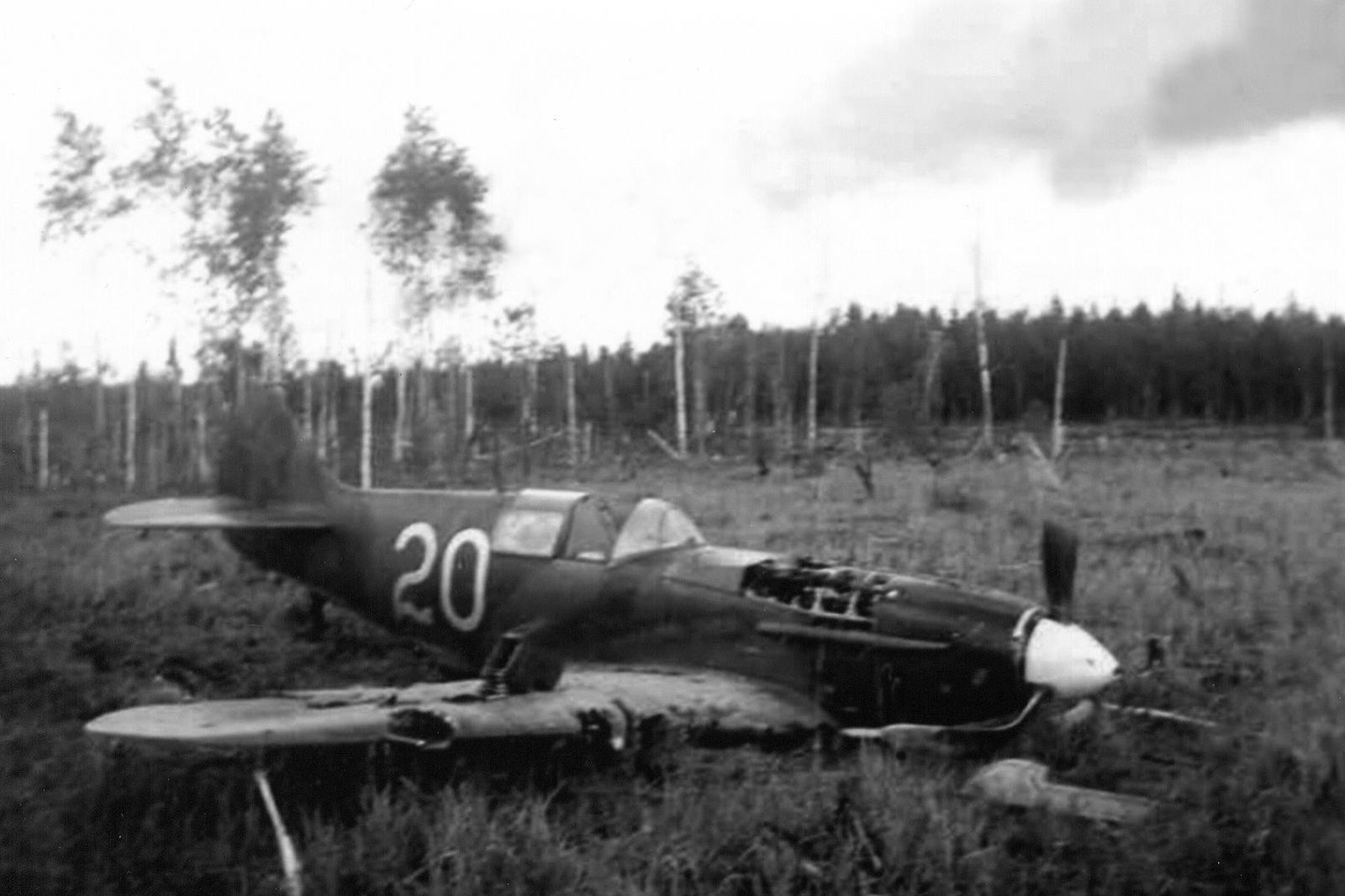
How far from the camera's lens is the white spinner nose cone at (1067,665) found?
6.36 m

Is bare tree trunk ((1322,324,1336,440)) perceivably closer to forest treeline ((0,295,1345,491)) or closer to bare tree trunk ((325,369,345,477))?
forest treeline ((0,295,1345,491))

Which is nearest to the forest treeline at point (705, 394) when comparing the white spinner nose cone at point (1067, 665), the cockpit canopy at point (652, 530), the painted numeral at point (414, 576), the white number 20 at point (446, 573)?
the painted numeral at point (414, 576)

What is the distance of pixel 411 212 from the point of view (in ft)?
46.6

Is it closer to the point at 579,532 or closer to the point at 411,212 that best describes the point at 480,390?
the point at 411,212

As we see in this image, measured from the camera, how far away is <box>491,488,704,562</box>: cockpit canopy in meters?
7.78

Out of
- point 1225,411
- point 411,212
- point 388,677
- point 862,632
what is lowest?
point 388,677

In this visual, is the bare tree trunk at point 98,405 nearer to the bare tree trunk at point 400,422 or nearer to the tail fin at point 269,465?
the bare tree trunk at point 400,422

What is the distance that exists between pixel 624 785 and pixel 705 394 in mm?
28977

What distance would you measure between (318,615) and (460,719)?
4.31 metres

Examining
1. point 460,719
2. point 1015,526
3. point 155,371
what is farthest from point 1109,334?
point 460,719

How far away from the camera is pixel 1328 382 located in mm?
16062

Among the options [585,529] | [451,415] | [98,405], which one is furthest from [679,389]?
[585,529]

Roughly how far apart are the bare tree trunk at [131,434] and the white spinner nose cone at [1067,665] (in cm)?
973

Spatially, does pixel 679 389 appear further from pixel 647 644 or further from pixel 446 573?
pixel 647 644
